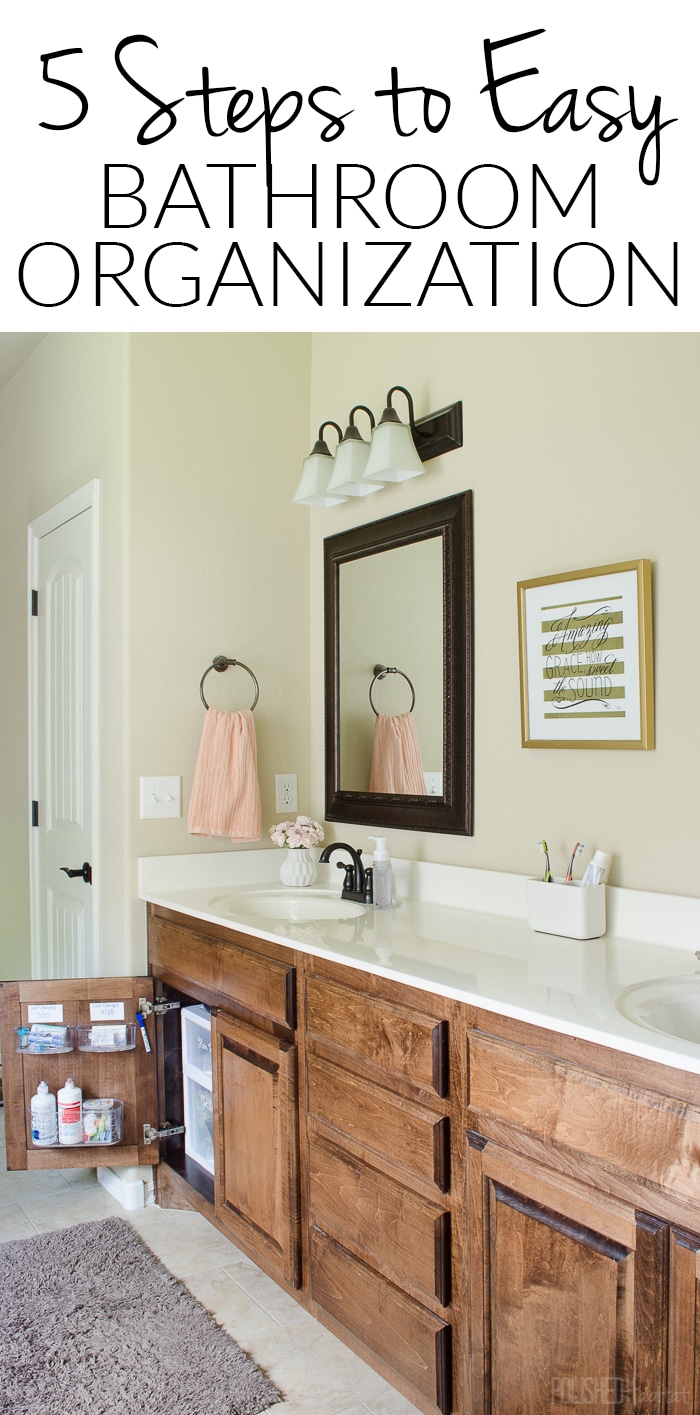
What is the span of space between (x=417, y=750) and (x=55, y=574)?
60.1 inches

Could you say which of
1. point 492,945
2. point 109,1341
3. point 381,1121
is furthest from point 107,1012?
point 492,945

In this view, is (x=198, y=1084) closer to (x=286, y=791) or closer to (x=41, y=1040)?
(x=41, y=1040)

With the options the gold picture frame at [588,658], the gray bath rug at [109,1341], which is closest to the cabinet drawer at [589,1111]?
the gold picture frame at [588,658]

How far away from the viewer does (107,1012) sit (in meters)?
2.49

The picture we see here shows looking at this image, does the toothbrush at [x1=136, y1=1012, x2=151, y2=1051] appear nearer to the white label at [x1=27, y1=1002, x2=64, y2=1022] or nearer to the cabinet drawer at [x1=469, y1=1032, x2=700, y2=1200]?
the white label at [x1=27, y1=1002, x2=64, y2=1022]

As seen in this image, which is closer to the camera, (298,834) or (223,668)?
(298,834)

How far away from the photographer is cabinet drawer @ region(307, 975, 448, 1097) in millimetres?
1545

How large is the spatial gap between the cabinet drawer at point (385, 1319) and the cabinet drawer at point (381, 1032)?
1.21ft

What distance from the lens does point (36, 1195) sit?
2.63 m

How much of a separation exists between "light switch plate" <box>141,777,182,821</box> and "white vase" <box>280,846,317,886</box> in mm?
325
